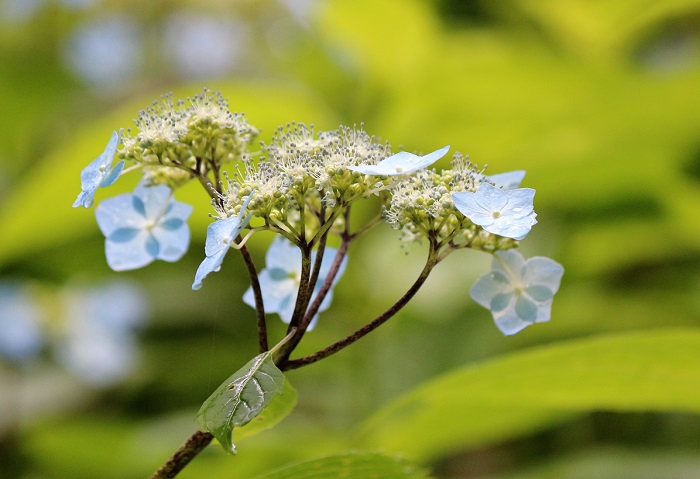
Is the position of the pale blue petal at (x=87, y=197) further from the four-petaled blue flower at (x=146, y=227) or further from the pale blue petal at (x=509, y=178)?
the pale blue petal at (x=509, y=178)

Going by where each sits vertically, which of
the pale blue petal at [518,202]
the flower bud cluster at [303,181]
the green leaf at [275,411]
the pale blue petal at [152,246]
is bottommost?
the green leaf at [275,411]

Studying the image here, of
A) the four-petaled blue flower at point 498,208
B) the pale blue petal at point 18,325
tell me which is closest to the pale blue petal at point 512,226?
the four-petaled blue flower at point 498,208

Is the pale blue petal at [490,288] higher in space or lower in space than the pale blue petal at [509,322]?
higher

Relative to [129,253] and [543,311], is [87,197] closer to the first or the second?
[129,253]

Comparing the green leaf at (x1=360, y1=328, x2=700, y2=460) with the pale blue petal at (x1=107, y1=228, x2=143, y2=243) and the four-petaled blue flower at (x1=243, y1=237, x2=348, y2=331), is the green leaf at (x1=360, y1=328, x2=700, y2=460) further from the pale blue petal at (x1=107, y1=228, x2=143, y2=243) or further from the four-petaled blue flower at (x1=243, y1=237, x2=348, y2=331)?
the pale blue petal at (x1=107, y1=228, x2=143, y2=243)

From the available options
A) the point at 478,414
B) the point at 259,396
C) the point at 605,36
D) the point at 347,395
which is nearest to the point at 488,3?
the point at 605,36
